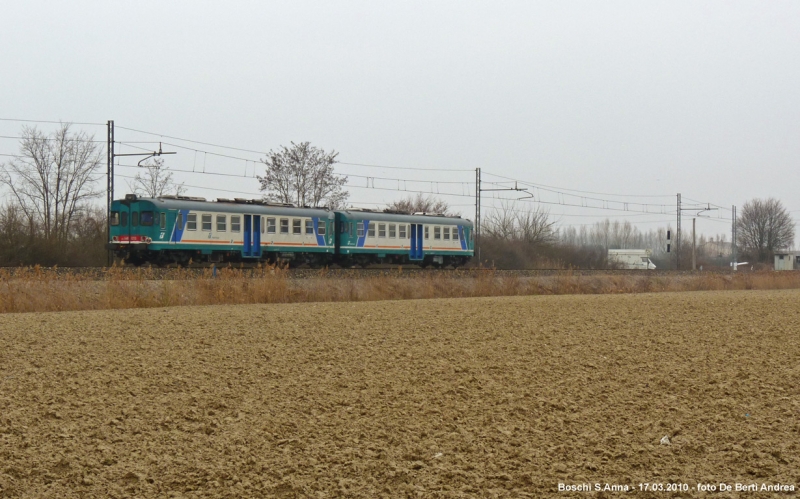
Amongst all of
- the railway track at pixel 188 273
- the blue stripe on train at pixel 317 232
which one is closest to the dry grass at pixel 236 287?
the railway track at pixel 188 273

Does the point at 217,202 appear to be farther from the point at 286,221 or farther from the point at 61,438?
the point at 61,438

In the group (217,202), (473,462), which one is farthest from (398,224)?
(473,462)

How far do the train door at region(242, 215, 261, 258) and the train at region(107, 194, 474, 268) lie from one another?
0.04 m

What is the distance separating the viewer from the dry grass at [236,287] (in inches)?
730

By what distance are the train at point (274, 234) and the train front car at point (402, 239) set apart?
0.14 feet

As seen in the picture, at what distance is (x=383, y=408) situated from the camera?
8648mm

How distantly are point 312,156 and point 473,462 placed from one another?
44.2 metres

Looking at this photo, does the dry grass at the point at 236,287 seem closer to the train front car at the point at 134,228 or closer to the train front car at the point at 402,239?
the train front car at the point at 134,228

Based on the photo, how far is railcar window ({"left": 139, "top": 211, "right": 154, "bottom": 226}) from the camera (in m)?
28.8

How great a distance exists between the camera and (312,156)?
165ft

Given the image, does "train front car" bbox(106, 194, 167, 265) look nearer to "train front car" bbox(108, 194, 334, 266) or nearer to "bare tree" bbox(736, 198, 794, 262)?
"train front car" bbox(108, 194, 334, 266)

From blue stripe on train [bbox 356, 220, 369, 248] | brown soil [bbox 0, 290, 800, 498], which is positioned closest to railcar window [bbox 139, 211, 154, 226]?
blue stripe on train [bbox 356, 220, 369, 248]

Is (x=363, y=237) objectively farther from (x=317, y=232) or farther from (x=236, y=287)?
(x=236, y=287)

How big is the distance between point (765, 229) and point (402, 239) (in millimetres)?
76122
